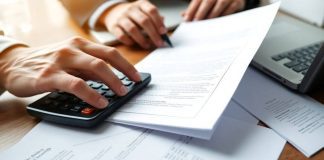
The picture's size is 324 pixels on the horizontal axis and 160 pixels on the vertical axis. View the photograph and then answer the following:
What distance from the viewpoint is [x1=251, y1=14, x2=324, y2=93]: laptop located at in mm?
512

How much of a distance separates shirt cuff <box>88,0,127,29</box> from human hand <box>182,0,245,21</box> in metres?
0.20

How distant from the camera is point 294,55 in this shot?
2.00ft

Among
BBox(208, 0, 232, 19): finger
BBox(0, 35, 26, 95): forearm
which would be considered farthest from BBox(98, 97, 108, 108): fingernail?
BBox(208, 0, 232, 19): finger

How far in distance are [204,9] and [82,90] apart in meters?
0.44

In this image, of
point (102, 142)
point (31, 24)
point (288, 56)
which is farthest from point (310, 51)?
point (31, 24)

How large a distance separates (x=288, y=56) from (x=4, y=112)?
520 millimetres

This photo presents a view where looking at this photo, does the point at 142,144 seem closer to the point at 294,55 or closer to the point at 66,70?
the point at 66,70

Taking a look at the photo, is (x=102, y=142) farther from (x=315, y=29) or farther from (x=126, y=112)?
(x=315, y=29)

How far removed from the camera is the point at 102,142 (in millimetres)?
453

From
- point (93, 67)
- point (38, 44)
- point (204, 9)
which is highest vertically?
point (204, 9)

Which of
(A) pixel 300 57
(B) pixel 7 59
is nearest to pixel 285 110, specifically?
(A) pixel 300 57

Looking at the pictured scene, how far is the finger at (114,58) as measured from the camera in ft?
1.80

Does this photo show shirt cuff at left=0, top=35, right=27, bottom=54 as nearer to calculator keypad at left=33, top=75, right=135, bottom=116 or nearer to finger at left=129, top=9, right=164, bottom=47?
calculator keypad at left=33, top=75, right=135, bottom=116

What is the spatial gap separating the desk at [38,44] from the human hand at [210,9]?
0.18 m
